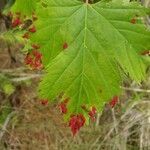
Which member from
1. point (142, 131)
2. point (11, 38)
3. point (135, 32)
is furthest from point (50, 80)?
point (142, 131)

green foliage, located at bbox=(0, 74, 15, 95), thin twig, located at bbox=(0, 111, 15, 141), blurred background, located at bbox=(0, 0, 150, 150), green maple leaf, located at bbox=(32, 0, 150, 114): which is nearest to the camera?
green maple leaf, located at bbox=(32, 0, 150, 114)

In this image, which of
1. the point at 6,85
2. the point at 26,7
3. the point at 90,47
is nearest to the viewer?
the point at 90,47

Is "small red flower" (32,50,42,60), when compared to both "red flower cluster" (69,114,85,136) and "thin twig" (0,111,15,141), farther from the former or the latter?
"thin twig" (0,111,15,141)

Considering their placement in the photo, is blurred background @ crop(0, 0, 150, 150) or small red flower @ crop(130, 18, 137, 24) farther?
blurred background @ crop(0, 0, 150, 150)

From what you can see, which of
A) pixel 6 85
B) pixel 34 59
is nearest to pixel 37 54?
pixel 34 59

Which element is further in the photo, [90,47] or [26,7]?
[26,7]

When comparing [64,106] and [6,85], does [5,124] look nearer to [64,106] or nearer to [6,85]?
[6,85]

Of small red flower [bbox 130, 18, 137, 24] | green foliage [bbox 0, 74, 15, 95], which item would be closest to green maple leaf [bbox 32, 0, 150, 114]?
small red flower [bbox 130, 18, 137, 24]
